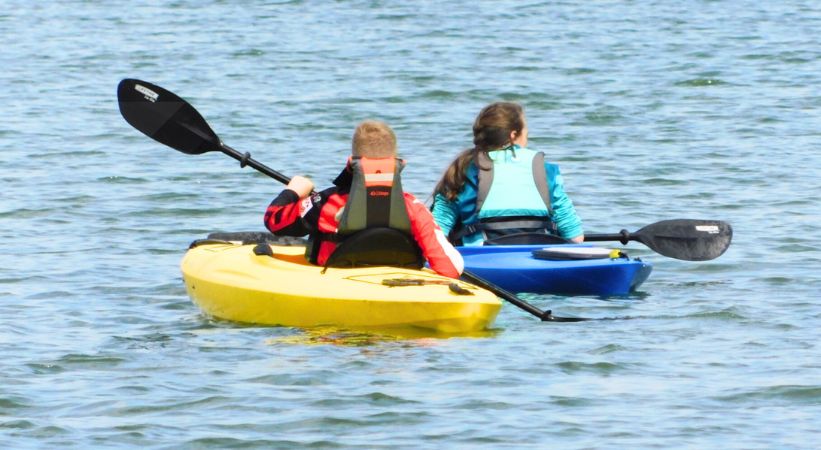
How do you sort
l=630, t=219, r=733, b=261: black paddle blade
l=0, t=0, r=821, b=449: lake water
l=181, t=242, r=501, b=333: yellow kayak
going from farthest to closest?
1. l=630, t=219, r=733, b=261: black paddle blade
2. l=181, t=242, r=501, b=333: yellow kayak
3. l=0, t=0, r=821, b=449: lake water

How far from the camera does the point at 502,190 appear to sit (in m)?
8.06

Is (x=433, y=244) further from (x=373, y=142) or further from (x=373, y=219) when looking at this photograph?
(x=373, y=142)

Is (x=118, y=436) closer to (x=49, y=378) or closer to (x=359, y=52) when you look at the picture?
(x=49, y=378)

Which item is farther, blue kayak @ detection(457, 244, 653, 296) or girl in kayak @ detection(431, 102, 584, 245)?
girl in kayak @ detection(431, 102, 584, 245)

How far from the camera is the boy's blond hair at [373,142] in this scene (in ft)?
22.7

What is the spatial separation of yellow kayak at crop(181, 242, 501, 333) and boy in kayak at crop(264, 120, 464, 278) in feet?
0.36

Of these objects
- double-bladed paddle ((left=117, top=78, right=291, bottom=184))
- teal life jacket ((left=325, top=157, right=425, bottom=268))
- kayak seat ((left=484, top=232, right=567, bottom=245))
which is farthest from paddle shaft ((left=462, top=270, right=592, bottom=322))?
double-bladed paddle ((left=117, top=78, right=291, bottom=184))

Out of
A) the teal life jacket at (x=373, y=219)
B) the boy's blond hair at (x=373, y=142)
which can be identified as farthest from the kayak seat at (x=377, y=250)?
the boy's blond hair at (x=373, y=142)

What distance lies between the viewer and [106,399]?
19.9ft

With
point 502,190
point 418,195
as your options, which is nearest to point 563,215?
point 502,190

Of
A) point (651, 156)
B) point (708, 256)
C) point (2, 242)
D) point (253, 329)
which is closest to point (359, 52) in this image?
point (651, 156)

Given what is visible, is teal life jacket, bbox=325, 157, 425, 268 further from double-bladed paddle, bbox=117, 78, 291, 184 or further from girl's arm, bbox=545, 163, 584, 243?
double-bladed paddle, bbox=117, 78, 291, 184

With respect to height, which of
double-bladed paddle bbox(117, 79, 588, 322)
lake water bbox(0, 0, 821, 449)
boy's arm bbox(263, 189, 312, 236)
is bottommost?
lake water bbox(0, 0, 821, 449)

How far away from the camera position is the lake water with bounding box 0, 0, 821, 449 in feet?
19.3
